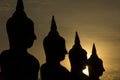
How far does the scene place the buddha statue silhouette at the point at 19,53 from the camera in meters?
15.9

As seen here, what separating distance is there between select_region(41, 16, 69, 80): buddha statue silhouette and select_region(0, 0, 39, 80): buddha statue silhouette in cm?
217

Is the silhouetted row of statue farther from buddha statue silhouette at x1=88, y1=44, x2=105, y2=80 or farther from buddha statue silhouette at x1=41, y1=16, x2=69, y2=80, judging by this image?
buddha statue silhouette at x1=88, y1=44, x2=105, y2=80

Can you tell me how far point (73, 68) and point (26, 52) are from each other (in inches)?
260

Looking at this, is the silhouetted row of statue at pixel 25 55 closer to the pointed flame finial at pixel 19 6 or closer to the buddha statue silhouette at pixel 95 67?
the pointed flame finial at pixel 19 6

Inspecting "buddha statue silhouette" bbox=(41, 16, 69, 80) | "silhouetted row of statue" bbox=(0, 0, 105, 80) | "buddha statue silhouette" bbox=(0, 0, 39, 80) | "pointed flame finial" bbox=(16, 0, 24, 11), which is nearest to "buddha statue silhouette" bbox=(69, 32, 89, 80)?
"silhouetted row of statue" bbox=(0, 0, 105, 80)

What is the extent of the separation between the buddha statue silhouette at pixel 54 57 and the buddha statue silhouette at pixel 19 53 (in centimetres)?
217

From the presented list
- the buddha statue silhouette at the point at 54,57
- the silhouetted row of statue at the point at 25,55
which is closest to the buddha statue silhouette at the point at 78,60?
→ the silhouetted row of statue at the point at 25,55

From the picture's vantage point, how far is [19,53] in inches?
635

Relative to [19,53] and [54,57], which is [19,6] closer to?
[19,53]

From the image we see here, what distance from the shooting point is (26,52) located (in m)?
16.4

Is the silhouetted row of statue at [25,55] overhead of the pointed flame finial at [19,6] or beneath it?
beneath

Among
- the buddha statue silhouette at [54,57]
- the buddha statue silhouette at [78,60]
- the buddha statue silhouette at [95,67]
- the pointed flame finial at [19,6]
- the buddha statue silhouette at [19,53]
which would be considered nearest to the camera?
the buddha statue silhouette at [19,53]

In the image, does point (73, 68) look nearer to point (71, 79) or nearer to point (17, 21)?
point (71, 79)

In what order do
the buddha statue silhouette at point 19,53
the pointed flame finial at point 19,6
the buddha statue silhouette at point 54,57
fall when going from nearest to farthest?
the buddha statue silhouette at point 19,53
the pointed flame finial at point 19,6
the buddha statue silhouette at point 54,57
